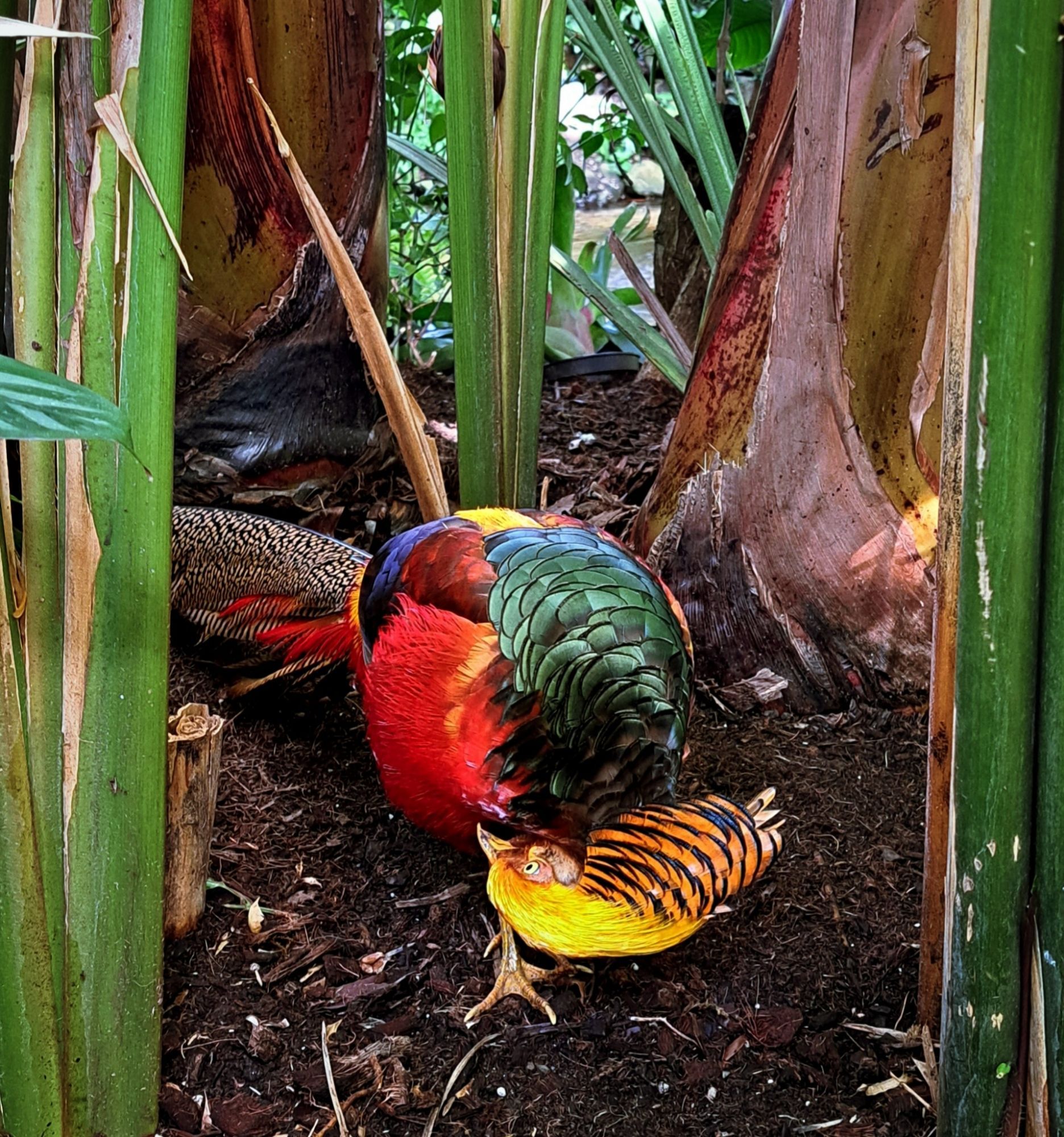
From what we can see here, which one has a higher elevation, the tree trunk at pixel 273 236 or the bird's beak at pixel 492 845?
the tree trunk at pixel 273 236

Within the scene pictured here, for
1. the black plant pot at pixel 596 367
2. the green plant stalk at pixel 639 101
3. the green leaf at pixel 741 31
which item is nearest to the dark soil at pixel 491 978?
the green plant stalk at pixel 639 101

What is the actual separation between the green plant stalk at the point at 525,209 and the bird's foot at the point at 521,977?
65cm

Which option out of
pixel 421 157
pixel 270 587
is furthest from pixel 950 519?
pixel 421 157

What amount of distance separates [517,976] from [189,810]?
1.35 ft

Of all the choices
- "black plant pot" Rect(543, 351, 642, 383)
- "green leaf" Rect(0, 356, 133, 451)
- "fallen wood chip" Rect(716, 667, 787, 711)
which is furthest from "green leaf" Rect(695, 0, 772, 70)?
"green leaf" Rect(0, 356, 133, 451)

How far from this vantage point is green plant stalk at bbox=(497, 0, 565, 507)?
5.16 feet

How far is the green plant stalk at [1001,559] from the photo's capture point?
28.7 inches

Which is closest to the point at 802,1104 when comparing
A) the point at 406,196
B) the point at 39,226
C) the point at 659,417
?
the point at 39,226

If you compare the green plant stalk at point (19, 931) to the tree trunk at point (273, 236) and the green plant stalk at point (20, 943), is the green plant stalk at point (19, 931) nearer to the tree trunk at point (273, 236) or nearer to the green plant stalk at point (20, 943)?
the green plant stalk at point (20, 943)

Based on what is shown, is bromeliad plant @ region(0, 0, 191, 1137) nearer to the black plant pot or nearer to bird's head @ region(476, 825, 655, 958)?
bird's head @ region(476, 825, 655, 958)

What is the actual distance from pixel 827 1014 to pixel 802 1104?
122 mm

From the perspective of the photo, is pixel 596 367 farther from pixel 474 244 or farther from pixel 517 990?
pixel 517 990

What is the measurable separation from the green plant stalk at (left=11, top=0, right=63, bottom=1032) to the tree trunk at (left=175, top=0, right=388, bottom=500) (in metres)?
0.94

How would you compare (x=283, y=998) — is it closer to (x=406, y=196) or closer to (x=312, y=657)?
(x=312, y=657)
